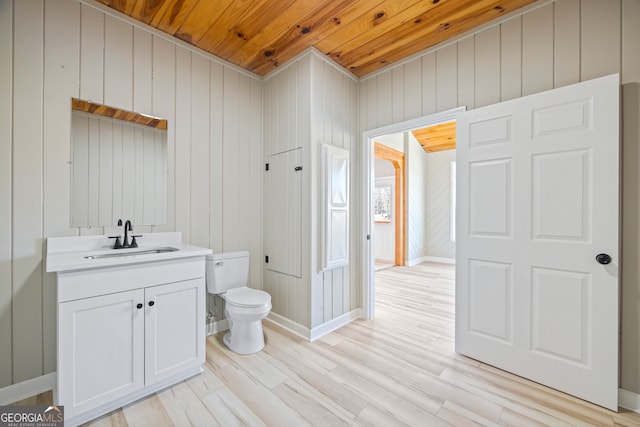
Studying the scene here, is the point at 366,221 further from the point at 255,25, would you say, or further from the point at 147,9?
the point at 147,9

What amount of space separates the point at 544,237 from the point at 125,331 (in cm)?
273

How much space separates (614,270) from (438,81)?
6.02 ft

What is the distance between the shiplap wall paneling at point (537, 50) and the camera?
191 cm

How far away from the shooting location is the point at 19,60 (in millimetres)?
1738

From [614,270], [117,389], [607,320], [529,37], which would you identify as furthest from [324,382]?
[529,37]

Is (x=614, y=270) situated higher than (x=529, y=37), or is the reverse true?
(x=529, y=37)

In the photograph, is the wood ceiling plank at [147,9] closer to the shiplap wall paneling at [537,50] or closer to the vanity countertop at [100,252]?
the vanity countertop at [100,252]

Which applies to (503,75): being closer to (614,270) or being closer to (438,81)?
(438,81)

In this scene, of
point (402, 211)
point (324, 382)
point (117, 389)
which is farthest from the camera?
point (402, 211)

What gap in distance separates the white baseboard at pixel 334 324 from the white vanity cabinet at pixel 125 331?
1000mm

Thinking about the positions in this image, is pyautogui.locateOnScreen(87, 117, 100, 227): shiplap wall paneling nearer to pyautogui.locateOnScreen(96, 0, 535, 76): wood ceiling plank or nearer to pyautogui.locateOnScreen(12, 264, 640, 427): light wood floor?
pyautogui.locateOnScreen(96, 0, 535, 76): wood ceiling plank

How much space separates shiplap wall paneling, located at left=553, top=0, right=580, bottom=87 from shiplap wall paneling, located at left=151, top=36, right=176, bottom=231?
115 inches

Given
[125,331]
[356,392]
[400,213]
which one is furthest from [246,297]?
[400,213]

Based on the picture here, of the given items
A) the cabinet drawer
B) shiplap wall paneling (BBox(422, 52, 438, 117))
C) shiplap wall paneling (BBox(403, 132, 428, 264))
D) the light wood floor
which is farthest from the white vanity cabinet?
shiplap wall paneling (BBox(403, 132, 428, 264))
